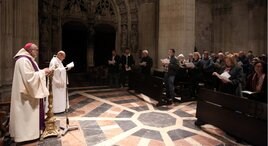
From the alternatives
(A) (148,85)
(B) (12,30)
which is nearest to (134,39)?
(A) (148,85)

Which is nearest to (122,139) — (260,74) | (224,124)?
(224,124)

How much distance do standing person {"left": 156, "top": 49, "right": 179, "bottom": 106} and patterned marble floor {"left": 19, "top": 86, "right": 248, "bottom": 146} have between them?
30cm

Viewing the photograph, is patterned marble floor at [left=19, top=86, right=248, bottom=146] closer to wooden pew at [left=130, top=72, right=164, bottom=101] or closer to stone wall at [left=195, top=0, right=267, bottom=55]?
wooden pew at [left=130, top=72, right=164, bottom=101]

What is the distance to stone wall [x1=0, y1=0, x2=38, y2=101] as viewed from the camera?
22.2 ft

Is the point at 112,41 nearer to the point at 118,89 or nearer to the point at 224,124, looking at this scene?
the point at 118,89

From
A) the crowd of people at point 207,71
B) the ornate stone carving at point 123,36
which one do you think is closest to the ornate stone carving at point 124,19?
the ornate stone carving at point 123,36

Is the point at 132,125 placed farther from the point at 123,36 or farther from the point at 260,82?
the point at 123,36

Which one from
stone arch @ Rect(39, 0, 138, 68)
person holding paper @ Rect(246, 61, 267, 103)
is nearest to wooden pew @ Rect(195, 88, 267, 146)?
person holding paper @ Rect(246, 61, 267, 103)

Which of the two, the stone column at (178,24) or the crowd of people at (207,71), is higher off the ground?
the stone column at (178,24)

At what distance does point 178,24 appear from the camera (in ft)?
31.2

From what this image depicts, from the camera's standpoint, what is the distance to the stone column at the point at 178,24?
9.46m

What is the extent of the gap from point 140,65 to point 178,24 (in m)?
2.21

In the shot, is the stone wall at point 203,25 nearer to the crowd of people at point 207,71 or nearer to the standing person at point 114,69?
the crowd of people at point 207,71

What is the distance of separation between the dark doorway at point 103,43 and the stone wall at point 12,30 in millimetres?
5515
